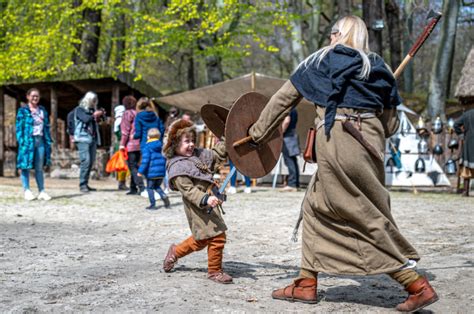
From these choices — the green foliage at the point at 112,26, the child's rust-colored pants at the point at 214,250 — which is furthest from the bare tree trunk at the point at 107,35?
the child's rust-colored pants at the point at 214,250

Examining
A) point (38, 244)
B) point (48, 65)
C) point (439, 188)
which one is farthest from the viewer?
point (48, 65)

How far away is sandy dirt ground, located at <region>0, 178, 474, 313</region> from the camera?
14.0 ft

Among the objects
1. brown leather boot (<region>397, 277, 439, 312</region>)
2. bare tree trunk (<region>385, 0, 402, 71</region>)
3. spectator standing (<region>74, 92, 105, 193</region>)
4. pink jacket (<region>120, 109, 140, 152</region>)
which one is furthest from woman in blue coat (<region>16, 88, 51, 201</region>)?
bare tree trunk (<region>385, 0, 402, 71</region>)

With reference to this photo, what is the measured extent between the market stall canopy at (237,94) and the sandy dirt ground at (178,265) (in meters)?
5.16

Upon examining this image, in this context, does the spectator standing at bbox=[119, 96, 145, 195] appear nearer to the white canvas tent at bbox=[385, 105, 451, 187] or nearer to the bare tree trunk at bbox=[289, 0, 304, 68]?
the white canvas tent at bbox=[385, 105, 451, 187]

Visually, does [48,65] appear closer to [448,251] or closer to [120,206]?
[120,206]

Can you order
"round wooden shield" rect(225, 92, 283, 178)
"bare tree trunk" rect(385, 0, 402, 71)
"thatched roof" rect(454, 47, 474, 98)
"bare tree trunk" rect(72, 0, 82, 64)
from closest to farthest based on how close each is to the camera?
"round wooden shield" rect(225, 92, 283, 178), "thatched roof" rect(454, 47, 474, 98), "bare tree trunk" rect(72, 0, 82, 64), "bare tree trunk" rect(385, 0, 402, 71)

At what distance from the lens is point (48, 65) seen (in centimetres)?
2223

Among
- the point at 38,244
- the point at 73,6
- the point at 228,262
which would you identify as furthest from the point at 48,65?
the point at 228,262

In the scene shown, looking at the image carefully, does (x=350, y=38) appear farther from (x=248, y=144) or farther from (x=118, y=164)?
(x=118, y=164)

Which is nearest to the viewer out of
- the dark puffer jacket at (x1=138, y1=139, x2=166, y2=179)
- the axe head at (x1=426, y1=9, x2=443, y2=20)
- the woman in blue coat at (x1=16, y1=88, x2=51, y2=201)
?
the axe head at (x1=426, y1=9, x2=443, y2=20)

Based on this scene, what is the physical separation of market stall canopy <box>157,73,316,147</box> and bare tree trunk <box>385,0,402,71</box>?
32.8ft

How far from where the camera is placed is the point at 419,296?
3955mm

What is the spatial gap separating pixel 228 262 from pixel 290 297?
1.60m
